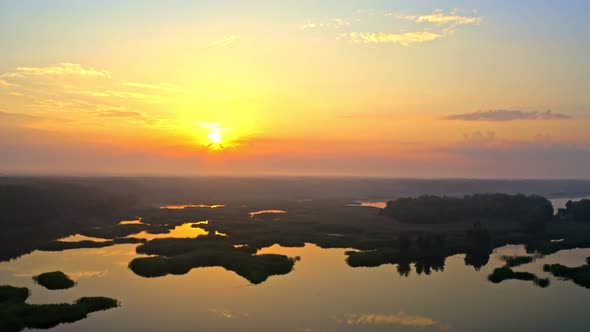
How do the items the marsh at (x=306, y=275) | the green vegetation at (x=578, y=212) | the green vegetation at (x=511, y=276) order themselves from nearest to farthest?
the marsh at (x=306, y=275), the green vegetation at (x=511, y=276), the green vegetation at (x=578, y=212)

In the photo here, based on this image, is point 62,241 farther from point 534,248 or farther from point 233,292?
point 534,248

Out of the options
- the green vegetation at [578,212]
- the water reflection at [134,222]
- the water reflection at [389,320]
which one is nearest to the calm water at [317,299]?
the water reflection at [389,320]

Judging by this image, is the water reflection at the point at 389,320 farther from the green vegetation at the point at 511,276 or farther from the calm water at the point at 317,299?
the green vegetation at the point at 511,276

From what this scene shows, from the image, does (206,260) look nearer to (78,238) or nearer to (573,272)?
(78,238)

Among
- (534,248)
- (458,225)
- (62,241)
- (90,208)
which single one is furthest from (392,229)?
(90,208)

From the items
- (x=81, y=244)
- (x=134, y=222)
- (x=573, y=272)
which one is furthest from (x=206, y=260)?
(x=134, y=222)

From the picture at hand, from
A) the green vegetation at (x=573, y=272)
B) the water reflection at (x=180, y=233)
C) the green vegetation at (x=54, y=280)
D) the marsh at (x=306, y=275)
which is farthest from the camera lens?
the water reflection at (x=180, y=233)

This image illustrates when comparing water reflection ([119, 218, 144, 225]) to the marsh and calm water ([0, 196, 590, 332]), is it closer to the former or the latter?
the marsh

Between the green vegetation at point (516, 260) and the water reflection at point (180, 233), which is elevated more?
the green vegetation at point (516, 260)
